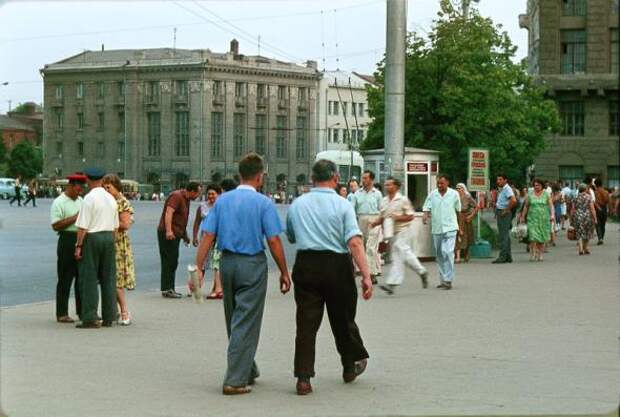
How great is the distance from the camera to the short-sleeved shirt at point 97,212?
14312 mm

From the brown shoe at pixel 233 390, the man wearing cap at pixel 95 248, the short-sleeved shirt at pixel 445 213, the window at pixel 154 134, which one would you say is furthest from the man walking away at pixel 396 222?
the window at pixel 154 134

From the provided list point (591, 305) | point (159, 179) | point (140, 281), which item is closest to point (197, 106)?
point (159, 179)

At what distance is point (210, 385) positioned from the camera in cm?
1030

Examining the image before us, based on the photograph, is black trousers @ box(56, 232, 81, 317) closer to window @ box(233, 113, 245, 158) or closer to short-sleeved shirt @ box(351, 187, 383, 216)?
short-sleeved shirt @ box(351, 187, 383, 216)

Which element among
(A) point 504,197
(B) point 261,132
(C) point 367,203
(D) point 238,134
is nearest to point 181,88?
(D) point 238,134

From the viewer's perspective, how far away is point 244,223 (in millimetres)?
10164

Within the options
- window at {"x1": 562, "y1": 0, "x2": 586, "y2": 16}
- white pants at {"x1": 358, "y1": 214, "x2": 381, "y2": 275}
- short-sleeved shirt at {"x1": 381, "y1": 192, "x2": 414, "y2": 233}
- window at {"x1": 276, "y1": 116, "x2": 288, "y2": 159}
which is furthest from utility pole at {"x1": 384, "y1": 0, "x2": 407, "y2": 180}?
window at {"x1": 276, "y1": 116, "x2": 288, "y2": 159}

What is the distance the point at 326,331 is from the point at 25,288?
781 cm

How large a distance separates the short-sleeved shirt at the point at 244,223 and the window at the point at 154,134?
4761 centimetres

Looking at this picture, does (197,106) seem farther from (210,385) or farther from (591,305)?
(210,385)

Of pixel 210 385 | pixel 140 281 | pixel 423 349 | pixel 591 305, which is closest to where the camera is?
pixel 210 385

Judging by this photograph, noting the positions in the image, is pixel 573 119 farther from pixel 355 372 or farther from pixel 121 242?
pixel 355 372

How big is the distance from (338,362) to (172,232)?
776 centimetres

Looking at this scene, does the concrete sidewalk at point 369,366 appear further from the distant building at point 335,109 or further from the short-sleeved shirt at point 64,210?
the distant building at point 335,109
